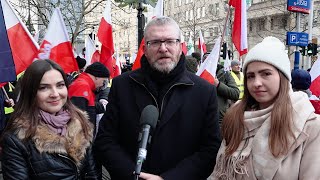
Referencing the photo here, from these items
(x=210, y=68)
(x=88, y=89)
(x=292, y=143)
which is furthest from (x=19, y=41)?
(x=292, y=143)

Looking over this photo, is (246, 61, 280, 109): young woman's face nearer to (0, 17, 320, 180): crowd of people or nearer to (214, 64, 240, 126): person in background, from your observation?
(0, 17, 320, 180): crowd of people

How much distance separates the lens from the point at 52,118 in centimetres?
276

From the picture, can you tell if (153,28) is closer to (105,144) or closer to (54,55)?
(105,144)

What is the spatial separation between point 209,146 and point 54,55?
130 inches

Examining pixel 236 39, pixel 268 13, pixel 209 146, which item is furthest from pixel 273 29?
pixel 209 146

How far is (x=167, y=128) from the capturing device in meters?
2.77

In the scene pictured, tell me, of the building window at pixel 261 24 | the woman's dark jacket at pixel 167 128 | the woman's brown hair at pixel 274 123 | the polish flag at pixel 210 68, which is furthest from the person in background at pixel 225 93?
the building window at pixel 261 24

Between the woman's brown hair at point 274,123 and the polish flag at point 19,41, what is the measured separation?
3.46m

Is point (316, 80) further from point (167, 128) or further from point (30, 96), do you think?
point (30, 96)

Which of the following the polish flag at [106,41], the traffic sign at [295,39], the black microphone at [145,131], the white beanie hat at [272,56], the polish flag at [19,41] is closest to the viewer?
the black microphone at [145,131]

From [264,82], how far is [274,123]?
28 cm

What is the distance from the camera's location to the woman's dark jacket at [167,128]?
276 centimetres

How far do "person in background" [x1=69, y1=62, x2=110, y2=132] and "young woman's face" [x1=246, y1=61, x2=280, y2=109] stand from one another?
3107mm

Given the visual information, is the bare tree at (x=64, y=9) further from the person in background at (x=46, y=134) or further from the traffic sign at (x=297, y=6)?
the person in background at (x=46, y=134)
